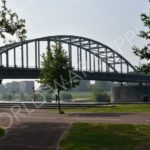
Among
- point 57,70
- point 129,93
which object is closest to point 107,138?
point 57,70

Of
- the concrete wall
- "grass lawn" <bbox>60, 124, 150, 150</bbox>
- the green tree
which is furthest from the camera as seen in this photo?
the concrete wall

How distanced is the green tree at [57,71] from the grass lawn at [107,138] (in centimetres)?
1826

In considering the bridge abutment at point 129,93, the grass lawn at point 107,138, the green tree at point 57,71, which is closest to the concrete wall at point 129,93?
the bridge abutment at point 129,93

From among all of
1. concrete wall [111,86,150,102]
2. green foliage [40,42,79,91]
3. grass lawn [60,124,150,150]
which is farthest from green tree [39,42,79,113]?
concrete wall [111,86,150,102]

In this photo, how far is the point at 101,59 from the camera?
118m

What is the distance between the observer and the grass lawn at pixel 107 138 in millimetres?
16156

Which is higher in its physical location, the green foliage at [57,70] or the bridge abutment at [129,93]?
the green foliage at [57,70]

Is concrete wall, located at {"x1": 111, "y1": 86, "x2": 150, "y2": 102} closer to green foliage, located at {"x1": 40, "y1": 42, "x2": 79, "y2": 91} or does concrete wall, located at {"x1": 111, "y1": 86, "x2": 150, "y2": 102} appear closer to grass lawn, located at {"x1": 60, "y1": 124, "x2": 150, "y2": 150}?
green foliage, located at {"x1": 40, "y1": 42, "x2": 79, "y2": 91}

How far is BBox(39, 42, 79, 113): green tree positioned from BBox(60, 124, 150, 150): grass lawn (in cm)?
1826

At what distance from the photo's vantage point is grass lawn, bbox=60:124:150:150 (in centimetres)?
1616

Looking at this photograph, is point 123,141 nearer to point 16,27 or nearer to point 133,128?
point 133,128

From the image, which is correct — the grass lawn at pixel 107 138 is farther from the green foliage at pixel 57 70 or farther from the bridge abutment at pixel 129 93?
the bridge abutment at pixel 129 93

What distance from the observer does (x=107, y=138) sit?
59.8ft

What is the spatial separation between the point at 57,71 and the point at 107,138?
23.0 meters
